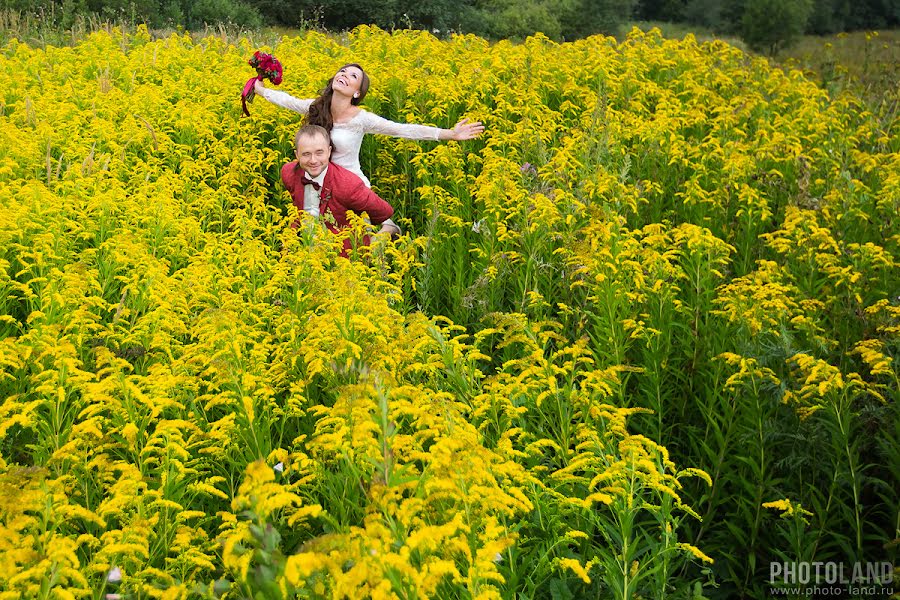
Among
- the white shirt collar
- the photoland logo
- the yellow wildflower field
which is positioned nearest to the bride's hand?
the yellow wildflower field

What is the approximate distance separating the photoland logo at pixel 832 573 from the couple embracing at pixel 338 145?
138 inches

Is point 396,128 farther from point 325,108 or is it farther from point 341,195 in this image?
point 341,195

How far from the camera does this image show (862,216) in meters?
5.02

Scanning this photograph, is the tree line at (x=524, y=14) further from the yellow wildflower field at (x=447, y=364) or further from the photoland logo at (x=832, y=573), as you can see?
the photoland logo at (x=832, y=573)

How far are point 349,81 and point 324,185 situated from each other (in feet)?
3.47

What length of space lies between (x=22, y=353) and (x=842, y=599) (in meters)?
3.32

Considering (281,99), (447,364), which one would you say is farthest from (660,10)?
(447,364)

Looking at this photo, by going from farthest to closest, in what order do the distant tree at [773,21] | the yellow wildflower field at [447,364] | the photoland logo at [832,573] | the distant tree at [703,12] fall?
the distant tree at [703,12]
the distant tree at [773,21]
the photoland logo at [832,573]
the yellow wildflower field at [447,364]

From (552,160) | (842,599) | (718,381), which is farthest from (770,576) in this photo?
(552,160)

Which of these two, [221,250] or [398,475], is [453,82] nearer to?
[221,250]

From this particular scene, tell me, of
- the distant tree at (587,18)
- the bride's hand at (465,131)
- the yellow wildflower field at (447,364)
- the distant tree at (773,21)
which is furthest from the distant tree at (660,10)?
the bride's hand at (465,131)

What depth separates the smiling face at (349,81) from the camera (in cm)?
635

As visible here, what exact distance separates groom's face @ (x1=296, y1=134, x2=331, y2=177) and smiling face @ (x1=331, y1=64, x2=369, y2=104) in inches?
28.0

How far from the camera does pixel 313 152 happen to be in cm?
580
